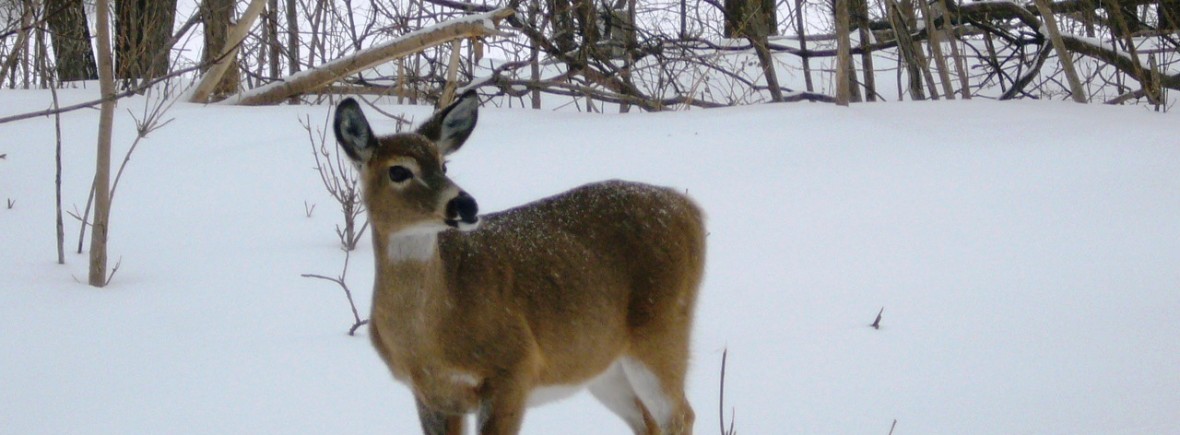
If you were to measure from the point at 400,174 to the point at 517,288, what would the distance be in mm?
570

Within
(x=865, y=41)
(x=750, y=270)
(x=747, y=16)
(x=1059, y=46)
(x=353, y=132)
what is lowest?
(x=750, y=270)

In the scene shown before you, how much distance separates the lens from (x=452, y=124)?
4.24 meters

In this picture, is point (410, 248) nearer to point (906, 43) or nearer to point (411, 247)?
point (411, 247)

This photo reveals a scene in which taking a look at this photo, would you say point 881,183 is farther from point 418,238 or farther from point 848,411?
point 418,238

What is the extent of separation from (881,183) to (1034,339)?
10.1ft

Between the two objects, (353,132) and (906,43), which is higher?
(906,43)

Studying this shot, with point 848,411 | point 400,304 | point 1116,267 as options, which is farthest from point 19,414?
point 1116,267

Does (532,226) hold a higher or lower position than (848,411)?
higher

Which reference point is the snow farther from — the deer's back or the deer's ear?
the deer's ear

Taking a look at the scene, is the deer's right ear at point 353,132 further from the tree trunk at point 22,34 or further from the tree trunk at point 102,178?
the tree trunk at point 102,178

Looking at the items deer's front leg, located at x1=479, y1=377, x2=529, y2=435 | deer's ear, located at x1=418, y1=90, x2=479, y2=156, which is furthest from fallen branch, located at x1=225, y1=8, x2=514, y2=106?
deer's front leg, located at x1=479, y1=377, x2=529, y2=435

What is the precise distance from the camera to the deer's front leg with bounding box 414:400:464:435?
13.3ft

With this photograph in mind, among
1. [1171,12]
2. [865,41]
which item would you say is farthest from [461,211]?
[1171,12]

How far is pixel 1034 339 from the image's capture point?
5.86m
